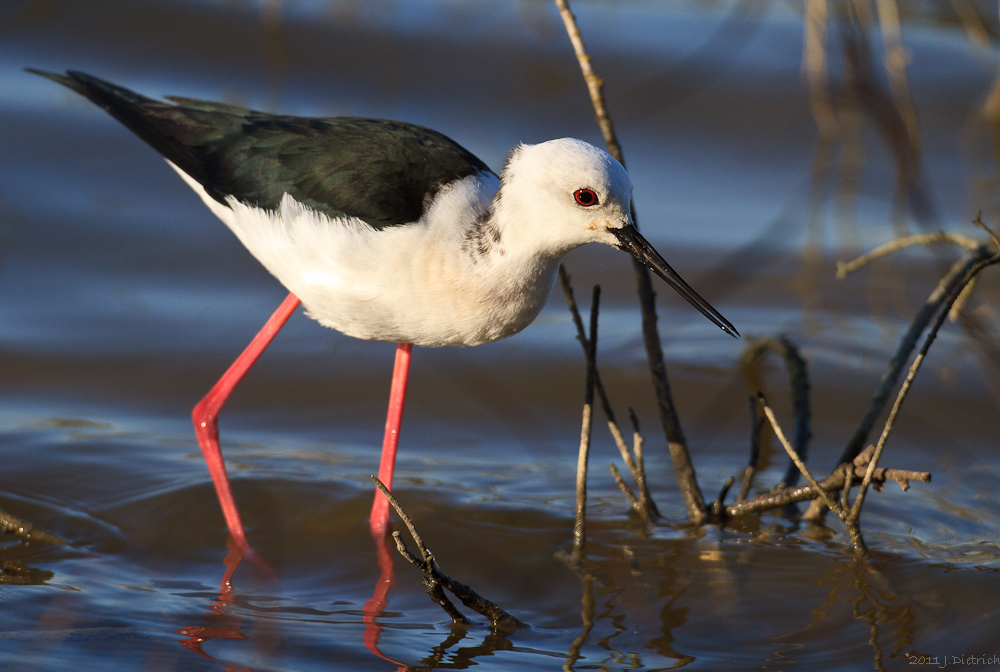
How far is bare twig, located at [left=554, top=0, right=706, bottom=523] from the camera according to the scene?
3785mm

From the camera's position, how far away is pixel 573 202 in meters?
3.36

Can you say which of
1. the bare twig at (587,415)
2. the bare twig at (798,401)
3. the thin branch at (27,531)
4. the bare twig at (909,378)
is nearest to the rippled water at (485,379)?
the thin branch at (27,531)

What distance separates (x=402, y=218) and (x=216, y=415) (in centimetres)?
132

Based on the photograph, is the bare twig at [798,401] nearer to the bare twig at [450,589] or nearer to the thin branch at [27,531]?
the bare twig at [450,589]

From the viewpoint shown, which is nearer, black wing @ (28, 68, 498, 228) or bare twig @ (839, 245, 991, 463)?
black wing @ (28, 68, 498, 228)

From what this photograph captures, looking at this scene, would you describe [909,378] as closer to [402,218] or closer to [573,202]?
[573,202]

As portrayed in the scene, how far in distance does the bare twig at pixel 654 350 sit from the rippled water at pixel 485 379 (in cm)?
14

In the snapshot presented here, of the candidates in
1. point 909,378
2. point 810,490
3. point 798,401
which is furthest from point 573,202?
point 798,401

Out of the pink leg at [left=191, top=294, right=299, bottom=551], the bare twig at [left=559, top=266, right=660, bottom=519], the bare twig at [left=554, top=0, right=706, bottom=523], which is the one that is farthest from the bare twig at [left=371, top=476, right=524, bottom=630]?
the pink leg at [left=191, top=294, right=299, bottom=551]

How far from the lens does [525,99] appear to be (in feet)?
26.2

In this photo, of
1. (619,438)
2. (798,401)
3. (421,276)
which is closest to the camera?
(421,276)

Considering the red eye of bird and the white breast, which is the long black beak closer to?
the red eye of bird

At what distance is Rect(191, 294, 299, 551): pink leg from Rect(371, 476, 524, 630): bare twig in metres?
0.98

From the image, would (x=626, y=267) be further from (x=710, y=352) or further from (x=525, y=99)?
(x=525, y=99)
